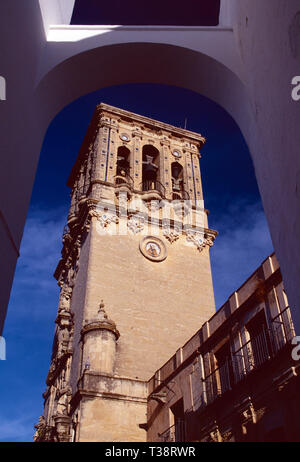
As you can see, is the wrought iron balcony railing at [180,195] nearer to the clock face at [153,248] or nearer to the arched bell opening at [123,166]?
the arched bell opening at [123,166]

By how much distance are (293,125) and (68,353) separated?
18.7 m

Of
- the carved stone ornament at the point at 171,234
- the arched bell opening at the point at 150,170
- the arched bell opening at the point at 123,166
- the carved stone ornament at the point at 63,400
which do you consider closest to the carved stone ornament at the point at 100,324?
the carved stone ornament at the point at 63,400

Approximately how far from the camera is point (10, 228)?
3287mm

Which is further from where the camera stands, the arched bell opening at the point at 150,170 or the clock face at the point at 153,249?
the arched bell opening at the point at 150,170

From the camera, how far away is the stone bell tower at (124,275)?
16.9 meters

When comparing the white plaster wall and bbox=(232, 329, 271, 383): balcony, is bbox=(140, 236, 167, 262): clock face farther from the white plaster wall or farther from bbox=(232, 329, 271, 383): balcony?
the white plaster wall

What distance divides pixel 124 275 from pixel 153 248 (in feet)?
8.78

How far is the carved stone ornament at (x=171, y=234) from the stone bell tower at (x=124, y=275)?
5cm

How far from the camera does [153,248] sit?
2342 cm

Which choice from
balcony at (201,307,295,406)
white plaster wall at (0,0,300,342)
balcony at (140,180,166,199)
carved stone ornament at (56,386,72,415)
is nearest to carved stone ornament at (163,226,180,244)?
balcony at (140,180,166,199)

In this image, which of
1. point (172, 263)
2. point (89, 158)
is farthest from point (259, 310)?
point (89, 158)

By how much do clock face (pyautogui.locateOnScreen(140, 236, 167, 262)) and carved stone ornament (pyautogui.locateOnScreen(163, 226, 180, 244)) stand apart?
517mm

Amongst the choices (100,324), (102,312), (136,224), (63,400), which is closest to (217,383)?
(100,324)
